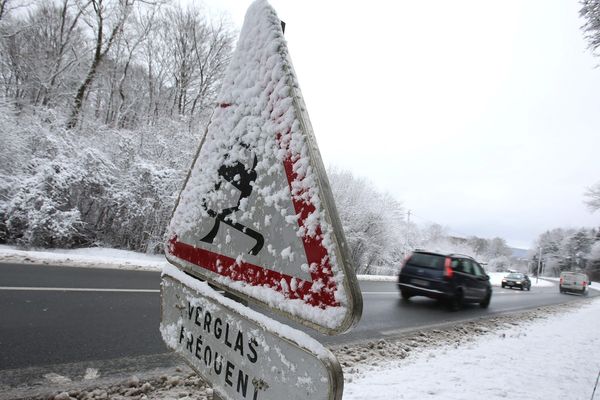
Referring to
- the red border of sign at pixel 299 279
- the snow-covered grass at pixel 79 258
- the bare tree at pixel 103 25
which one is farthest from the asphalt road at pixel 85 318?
the bare tree at pixel 103 25

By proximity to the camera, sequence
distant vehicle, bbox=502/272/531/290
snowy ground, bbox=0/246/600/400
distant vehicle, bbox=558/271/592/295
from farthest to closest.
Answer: distant vehicle, bbox=558/271/592/295, distant vehicle, bbox=502/272/531/290, snowy ground, bbox=0/246/600/400

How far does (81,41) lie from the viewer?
67.2 feet

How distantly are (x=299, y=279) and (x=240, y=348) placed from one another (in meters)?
0.29

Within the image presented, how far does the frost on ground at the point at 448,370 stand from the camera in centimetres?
313

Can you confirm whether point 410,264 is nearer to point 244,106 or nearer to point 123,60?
point 244,106

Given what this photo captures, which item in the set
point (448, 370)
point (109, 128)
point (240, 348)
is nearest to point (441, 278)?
point (448, 370)

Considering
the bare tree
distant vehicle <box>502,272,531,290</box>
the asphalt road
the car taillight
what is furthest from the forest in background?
the car taillight

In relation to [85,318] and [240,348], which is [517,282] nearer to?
[85,318]

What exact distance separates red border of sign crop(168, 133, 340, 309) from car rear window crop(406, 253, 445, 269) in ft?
33.1

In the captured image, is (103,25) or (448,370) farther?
(103,25)

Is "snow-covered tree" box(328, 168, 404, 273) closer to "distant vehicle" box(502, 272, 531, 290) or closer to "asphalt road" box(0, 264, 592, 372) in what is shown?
"distant vehicle" box(502, 272, 531, 290)

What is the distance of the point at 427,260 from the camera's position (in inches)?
Result: 408

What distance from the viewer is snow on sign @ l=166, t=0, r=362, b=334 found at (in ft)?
2.50

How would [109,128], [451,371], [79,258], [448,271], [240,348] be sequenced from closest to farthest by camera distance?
[240,348], [451,371], [79,258], [448,271], [109,128]
